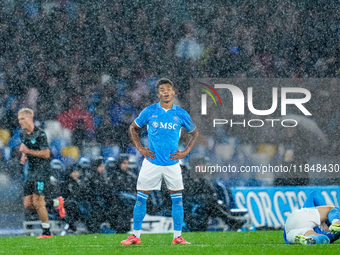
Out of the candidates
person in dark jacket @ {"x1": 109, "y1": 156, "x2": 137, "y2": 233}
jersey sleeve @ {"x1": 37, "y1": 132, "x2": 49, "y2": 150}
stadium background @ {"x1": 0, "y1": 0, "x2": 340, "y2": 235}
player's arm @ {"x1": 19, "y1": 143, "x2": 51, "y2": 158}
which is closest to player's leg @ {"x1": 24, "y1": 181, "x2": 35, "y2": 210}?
player's arm @ {"x1": 19, "y1": 143, "x2": 51, "y2": 158}

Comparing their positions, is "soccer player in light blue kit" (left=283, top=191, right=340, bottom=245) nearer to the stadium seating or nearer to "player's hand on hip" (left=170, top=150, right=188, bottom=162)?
"player's hand on hip" (left=170, top=150, right=188, bottom=162)

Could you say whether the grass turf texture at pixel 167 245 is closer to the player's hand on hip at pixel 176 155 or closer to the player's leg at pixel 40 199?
the player's leg at pixel 40 199

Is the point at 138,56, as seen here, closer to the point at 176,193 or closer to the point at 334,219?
the point at 176,193

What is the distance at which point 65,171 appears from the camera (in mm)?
11773

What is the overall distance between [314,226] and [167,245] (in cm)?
192

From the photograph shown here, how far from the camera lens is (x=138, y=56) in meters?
15.5

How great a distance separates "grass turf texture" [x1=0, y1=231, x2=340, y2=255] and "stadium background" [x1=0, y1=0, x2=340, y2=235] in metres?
3.34

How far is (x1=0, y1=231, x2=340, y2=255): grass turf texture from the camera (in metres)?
7.56

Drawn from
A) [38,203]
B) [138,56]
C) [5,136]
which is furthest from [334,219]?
[138,56]

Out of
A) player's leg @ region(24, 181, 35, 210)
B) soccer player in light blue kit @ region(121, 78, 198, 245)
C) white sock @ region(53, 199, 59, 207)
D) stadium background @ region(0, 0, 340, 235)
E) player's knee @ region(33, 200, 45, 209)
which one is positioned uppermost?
stadium background @ region(0, 0, 340, 235)

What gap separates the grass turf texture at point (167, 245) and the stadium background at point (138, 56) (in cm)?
334

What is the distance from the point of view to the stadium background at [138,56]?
1412 cm

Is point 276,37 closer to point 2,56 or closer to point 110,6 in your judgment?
point 110,6

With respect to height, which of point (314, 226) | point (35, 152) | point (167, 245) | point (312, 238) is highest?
point (35, 152)
